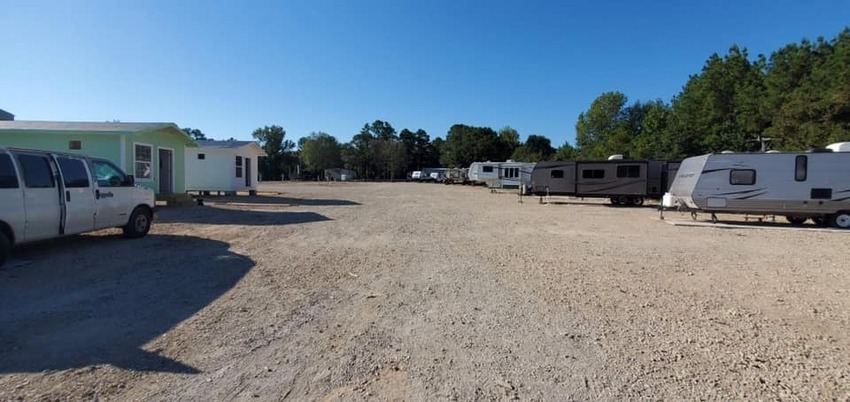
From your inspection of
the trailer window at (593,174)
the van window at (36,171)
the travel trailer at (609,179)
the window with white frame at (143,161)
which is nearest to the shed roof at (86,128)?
the window with white frame at (143,161)

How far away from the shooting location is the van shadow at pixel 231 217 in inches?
471

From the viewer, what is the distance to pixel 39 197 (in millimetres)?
6586

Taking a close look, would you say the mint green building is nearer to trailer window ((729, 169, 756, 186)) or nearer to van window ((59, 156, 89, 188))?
van window ((59, 156, 89, 188))

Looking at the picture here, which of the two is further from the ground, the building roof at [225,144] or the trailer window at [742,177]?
the building roof at [225,144]

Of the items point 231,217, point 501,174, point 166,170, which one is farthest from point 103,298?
point 501,174

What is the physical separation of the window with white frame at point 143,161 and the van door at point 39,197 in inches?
353

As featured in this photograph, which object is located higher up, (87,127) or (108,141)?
(87,127)

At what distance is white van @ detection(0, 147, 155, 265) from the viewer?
6152 millimetres

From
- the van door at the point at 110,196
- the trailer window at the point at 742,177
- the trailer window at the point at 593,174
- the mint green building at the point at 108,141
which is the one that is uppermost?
the mint green building at the point at 108,141

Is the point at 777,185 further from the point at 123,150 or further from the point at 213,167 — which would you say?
the point at 213,167

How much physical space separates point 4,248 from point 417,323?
20.1 ft

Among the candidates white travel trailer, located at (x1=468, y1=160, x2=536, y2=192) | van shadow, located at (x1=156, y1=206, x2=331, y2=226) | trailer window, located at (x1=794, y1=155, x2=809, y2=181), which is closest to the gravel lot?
van shadow, located at (x1=156, y1=206, x2=331, y2=226)

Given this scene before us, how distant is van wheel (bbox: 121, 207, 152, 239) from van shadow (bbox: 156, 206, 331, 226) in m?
2.41

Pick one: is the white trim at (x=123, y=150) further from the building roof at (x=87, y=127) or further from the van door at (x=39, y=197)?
the van door at (x=39, y=197)
